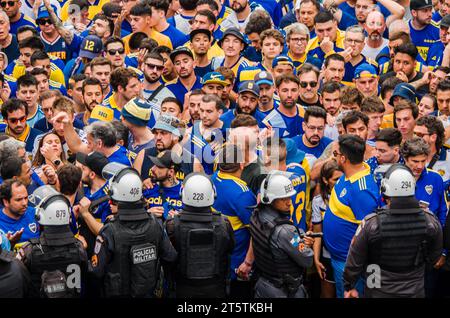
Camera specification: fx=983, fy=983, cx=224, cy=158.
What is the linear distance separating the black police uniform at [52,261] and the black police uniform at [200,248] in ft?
3.05

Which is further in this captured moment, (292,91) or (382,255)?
(292,91)

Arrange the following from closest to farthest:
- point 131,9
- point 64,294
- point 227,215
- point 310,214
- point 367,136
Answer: point 64,294 < point 227,215 < point 310,214 < point 367,136 < point 131,9

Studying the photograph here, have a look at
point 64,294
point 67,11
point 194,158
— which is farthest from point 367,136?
point 67,11

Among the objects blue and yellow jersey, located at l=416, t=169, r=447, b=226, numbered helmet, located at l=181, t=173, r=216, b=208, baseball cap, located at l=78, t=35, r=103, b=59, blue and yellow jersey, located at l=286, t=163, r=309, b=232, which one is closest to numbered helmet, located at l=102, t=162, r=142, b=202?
numbered helmet, located at l=181, t=173, r=216, b=208

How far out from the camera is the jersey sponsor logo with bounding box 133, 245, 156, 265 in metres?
8.48

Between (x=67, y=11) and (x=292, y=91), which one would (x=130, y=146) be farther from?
(x=67, y=11)

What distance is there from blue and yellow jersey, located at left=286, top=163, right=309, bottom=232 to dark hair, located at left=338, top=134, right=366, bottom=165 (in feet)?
1.97

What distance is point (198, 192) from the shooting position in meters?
8.63

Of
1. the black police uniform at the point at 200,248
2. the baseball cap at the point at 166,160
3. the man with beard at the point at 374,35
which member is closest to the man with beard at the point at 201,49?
the man with beard at the point at 374,35

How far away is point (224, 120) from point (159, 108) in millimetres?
1152

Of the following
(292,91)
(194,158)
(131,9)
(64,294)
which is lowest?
(64,294)

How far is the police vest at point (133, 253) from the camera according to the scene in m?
8.48

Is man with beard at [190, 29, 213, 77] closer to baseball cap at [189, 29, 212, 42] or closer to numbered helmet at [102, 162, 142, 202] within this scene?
baseball cap at [189, 29, 212, 42]

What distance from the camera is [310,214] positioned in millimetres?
10180
